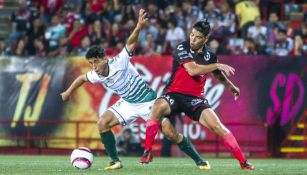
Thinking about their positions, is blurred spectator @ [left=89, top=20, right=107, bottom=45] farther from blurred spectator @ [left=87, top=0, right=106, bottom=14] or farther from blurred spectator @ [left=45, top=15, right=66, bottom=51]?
blurred spectator @ [left=87, top=0, right=106, bottom=14]

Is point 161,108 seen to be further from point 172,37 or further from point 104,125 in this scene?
point 172,37

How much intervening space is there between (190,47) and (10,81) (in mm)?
10855

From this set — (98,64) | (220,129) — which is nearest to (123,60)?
(98,64)

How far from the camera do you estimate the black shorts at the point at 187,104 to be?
15680 millimetres

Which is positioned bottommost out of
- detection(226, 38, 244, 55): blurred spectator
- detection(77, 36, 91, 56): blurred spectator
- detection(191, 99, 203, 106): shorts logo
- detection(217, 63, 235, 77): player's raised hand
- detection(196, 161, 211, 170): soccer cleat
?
detection(196, 161, 211, 170): soccer cleat

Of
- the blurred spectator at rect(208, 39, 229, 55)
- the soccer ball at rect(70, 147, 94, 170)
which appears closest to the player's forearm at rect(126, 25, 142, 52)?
the soccer ball at rect(70, 147, 94, 170)

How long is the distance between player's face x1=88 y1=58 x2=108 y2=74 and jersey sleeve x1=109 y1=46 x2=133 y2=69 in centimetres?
18

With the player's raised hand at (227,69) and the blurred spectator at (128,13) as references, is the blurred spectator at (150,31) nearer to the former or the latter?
the blurred spectator at (128,13)

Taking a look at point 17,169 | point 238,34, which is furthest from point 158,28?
point 17,169

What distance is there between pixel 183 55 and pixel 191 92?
0.59m

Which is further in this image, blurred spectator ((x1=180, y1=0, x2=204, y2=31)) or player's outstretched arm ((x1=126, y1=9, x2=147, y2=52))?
blurred spectator ((x1=180, y1=0, x2=204, y2=31))

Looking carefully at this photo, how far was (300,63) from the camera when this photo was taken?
2420 centimetres

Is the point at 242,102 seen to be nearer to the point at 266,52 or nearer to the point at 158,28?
the point at 266,52

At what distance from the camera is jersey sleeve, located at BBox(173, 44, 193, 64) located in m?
15.5
